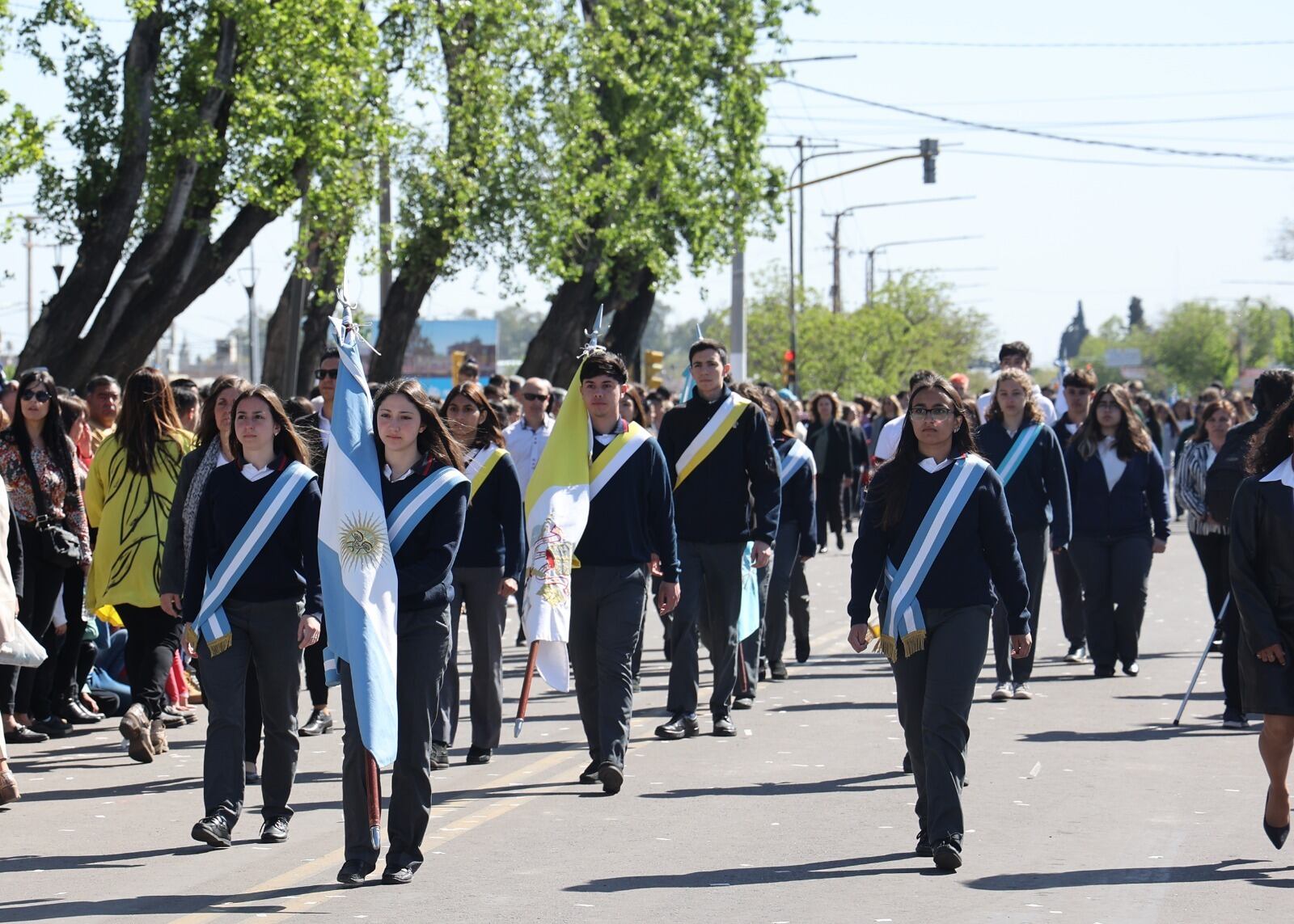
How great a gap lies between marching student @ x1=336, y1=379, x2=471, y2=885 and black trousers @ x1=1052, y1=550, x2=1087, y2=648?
26.6ft

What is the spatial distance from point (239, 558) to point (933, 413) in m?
2.80

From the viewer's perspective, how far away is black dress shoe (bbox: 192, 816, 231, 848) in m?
7.96

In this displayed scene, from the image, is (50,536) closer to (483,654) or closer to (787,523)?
(483,654)

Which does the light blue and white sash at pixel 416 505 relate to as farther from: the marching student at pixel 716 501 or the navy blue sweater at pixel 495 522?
the marching student at pixel 716 501

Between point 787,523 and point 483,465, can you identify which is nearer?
point 483,465

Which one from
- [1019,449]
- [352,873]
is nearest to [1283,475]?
[352,873]

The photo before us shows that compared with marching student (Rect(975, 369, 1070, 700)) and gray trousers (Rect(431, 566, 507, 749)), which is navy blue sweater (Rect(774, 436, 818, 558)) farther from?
gray trousers (Rect(431, 566, 507, 749))

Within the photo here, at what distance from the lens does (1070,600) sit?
14.9 meters

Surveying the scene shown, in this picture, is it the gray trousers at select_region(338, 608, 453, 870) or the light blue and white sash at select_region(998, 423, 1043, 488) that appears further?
the light blue and white sash at select_region(998, 423, 1043, 488)

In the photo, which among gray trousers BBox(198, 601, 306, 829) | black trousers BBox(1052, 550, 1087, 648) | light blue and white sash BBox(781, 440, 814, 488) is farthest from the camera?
black trousers BBox(1052, 550, 1087, 648)

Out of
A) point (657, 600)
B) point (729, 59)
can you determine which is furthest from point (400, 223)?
point (657, 600)

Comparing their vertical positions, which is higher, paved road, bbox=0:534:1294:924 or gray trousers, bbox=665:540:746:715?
gray trousers, bbox=665:540:746:715

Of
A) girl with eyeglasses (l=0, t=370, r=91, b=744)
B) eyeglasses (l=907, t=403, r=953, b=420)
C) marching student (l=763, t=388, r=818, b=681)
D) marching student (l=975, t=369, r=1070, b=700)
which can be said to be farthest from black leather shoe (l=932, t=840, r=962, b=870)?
marching student (l=763, t=388, r=818, b=681)

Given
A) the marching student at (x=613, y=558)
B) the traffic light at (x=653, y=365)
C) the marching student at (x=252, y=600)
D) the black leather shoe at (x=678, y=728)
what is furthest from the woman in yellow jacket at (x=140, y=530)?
the traffic light at (x=653, y=365)
